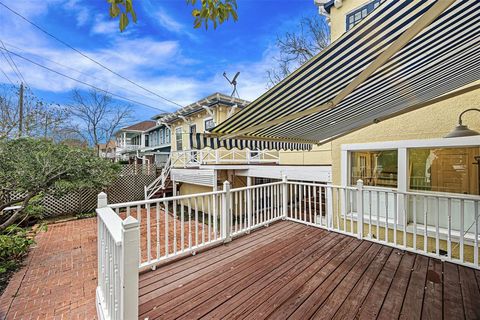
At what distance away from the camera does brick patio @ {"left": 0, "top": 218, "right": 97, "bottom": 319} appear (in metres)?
3.08

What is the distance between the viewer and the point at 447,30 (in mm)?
1501

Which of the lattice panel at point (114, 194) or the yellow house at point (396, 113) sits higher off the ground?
the yellow house at point (396, 113)

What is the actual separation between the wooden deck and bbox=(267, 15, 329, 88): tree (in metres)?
9.03

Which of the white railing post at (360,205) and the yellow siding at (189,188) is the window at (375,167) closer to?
the white railing post at (360,205)

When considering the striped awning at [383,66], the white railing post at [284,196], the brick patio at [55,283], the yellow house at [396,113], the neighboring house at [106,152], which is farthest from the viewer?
the neighboring house at [106,152]

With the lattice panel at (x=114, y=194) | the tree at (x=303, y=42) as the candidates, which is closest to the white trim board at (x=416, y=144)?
the tree at (x=303, y=42)

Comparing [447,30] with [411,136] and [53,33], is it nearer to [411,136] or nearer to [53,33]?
[411,136]

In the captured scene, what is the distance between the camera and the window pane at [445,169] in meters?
3.87

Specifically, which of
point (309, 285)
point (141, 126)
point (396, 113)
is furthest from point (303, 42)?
point (141, 126)

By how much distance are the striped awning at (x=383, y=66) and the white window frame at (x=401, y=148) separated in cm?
144

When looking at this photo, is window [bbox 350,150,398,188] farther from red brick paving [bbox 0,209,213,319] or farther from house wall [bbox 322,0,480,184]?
red brick paving [bbox 0,209,213,319]

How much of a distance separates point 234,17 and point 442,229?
526cm

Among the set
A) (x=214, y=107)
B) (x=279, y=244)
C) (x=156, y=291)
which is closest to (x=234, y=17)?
(x=156, y=291)

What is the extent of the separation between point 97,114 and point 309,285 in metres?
22.2
